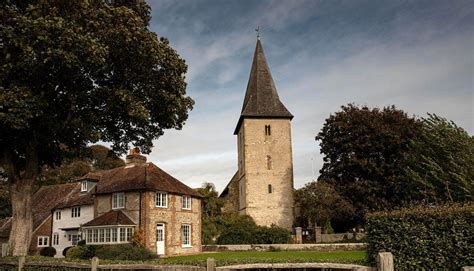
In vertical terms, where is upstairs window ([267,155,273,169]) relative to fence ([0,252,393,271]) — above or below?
above

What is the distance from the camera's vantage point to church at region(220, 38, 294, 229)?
1785 inches

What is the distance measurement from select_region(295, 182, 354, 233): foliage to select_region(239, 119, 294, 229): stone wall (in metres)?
3.81

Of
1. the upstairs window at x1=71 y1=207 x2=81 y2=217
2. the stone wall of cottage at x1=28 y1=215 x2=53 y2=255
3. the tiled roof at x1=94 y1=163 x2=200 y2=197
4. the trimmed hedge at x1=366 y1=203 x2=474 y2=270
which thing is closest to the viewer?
the trimmed hedge at x1=366 y1=203 x2=474 y2=270

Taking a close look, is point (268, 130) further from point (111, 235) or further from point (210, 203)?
point (111, 235)

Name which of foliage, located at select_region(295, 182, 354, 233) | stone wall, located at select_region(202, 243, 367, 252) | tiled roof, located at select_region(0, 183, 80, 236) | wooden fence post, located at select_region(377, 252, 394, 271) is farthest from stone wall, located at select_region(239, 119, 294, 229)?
wooden fence post, located at select_region(377, 252, 394, 271)

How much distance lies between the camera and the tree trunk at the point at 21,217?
17625mm

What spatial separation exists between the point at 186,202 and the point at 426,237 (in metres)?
26.1

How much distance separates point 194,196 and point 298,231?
10.3 m

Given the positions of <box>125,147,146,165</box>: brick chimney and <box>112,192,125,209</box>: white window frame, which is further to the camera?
<box>125,147,146,165</box>: brick chimney

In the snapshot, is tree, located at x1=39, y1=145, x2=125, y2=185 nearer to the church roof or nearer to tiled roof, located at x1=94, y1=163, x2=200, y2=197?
tiled roof, located at x1=94, y1=163, x2=200, y2=197

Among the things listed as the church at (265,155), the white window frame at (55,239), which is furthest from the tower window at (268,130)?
the white window frame at (55,239)

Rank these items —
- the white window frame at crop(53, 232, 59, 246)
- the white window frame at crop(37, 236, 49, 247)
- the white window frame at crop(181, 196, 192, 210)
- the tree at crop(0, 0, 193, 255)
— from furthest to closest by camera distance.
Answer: the white window frame at crop(37, 236, 49, 247)
the white window frame at crop(53, 232, 59, 246)
the white window frame at crop(181, 196, 192, 210)
the tree at crop(0, 0, 193, 255)

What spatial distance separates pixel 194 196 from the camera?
36.1 m

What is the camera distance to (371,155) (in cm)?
3850
